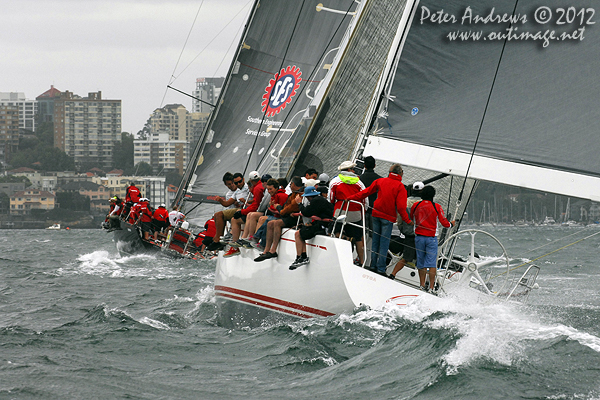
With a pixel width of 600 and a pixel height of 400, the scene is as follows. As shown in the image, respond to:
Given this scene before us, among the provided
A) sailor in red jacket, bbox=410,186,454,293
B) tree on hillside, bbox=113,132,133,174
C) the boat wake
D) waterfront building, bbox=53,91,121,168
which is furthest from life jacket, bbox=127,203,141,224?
waterfront building, bbox=53,91,121,168

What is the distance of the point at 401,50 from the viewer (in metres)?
7.94

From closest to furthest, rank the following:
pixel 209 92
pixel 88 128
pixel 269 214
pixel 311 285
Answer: pixel 311 285 < pixel 269 214 < pixel 209 92 < pixel 88 128

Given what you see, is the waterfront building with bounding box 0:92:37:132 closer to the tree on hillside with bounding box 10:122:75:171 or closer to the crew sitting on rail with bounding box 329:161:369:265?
the tree on hillside with bounding box 10:122:75:171

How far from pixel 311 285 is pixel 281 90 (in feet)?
37.4

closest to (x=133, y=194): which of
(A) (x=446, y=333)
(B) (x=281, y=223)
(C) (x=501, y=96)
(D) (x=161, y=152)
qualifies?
(B) (x=281, y=223)

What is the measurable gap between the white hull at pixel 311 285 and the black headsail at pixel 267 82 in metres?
9.80

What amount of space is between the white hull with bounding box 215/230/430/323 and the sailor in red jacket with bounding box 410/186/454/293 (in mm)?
209

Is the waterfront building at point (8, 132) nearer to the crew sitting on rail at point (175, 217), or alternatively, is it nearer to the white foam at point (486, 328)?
the crew sitting on rail at point (175, 217)

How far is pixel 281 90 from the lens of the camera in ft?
59.2

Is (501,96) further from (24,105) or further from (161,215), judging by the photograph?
(24,105)

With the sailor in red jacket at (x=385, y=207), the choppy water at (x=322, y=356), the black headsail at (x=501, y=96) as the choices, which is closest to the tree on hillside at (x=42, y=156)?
the choppy water at (x=322, y=356)

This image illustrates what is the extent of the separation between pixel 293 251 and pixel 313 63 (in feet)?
35.4

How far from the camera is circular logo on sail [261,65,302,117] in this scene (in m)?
17.8

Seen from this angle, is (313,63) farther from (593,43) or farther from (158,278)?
(593,43)
